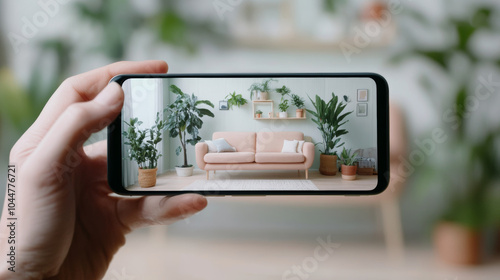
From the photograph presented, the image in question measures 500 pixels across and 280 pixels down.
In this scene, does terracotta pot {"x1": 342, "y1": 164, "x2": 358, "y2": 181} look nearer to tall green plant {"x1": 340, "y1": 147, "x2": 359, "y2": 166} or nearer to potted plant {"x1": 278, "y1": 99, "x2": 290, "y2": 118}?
tall green plant {"x1": 340, "y1": 147, "x2": 359, "y2": 166}

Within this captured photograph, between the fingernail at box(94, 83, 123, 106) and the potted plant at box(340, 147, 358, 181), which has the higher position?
the fingernail at box(94, 83, 123, 106)

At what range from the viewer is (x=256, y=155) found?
18.0 inches

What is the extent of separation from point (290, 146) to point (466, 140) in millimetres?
686

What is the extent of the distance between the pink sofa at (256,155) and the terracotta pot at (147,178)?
0.08 metres

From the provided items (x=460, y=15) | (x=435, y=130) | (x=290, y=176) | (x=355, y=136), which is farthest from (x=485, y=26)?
(x=290, y=176)

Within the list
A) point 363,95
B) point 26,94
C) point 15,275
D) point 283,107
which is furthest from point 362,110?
point 26,94

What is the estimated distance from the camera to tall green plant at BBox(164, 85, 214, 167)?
449 millimetres

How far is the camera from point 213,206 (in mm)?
944

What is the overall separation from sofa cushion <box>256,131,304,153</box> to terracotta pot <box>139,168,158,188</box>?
17cm

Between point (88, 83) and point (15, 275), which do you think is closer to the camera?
point (15, 275)

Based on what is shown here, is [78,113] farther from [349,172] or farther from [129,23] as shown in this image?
[129,23]

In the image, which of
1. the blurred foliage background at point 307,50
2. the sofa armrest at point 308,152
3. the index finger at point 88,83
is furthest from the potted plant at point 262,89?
the blurred foliage background at point 307,50

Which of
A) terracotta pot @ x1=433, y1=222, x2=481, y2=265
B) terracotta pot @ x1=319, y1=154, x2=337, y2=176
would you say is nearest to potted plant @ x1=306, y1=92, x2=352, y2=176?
terracotta pot @ x1=319, y1=154, x2=337, y2=176

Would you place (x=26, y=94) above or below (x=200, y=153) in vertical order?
above
